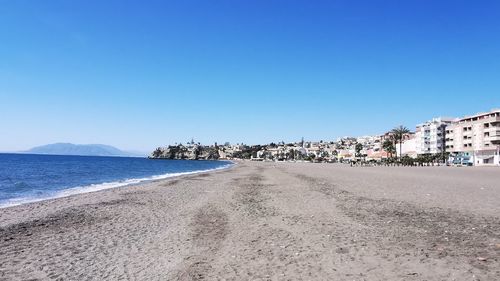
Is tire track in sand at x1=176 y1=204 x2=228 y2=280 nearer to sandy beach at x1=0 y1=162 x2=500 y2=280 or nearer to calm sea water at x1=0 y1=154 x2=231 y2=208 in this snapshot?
sandy beach at x1=0 y1=162 x2=500 y2=280

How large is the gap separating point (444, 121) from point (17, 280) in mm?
168997

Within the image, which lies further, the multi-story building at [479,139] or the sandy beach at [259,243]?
the multi-story building at [479,139]

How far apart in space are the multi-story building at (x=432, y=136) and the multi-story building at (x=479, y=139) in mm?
10325

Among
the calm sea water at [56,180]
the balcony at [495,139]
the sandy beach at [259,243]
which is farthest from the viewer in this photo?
the balcony at [495,139]

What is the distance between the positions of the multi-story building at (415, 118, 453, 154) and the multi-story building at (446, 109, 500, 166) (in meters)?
10.3

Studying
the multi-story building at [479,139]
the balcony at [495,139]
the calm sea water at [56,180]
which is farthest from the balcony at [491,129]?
the calm sea water at [56,180]

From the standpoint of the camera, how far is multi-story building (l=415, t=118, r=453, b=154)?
14400 centimetres

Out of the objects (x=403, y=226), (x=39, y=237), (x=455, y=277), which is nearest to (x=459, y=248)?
(x=455, y=277)

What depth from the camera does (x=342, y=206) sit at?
17047mm

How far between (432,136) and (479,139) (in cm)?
3236

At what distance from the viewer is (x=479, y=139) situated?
11581 cm

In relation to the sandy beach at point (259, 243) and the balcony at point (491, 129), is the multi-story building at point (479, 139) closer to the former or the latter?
the balcony at point (491, 129)

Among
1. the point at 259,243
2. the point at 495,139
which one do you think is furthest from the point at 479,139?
the point at 259,243

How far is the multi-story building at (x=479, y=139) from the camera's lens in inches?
4289
